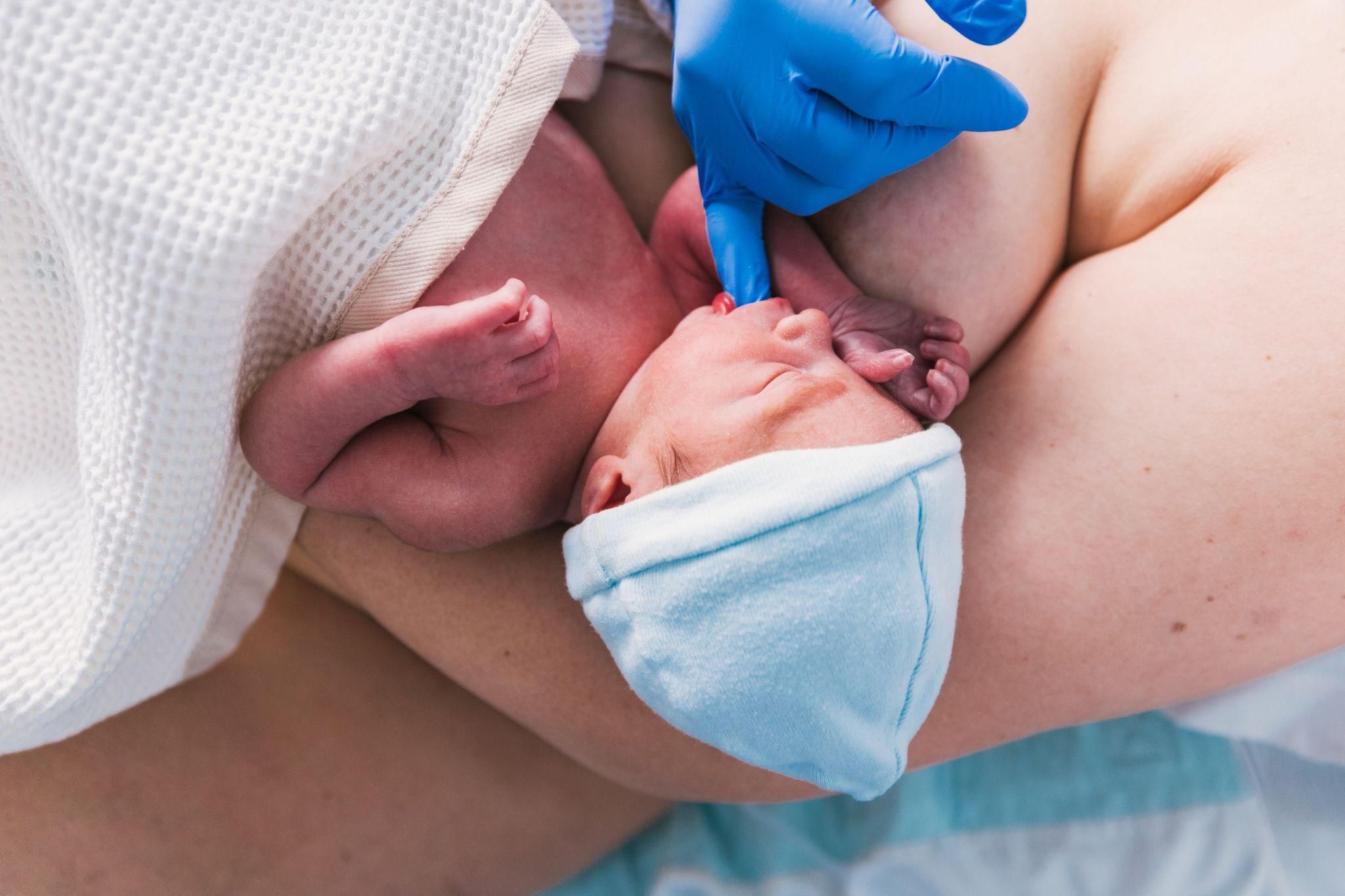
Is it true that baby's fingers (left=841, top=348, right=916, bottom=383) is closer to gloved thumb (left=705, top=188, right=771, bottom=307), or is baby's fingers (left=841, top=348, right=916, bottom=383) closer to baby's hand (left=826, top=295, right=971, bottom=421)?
baby's hand (left=826, top=295, right=971, bottom=421)

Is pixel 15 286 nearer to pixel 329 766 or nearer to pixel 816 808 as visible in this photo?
pixel 329 766

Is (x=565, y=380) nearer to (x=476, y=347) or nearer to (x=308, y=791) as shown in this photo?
(x=476, y=347)

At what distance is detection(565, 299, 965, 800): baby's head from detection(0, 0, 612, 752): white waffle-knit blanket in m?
0.27

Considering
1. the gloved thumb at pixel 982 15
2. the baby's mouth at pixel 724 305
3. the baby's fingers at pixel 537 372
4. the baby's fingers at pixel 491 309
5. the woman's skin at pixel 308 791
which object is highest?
the gloved thumb at pixel 982 15

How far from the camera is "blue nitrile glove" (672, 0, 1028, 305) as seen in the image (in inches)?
29.8

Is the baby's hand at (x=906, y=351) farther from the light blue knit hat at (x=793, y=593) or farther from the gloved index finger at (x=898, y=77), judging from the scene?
the gloved index finger at (x=898, y=77)

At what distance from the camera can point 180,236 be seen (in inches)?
26.7

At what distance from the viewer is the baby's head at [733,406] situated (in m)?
0.74

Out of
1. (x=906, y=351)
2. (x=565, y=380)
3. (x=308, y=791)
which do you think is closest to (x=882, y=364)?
(x=906, y=351)

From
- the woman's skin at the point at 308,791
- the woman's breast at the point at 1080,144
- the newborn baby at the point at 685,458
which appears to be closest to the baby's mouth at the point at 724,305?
the newborn baby at the point at 685,458

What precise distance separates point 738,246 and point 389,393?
1.19 feet

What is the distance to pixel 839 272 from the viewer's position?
0.89 meters

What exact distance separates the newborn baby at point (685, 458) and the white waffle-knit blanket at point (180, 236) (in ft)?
0.19

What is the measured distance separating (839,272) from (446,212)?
0.38m
